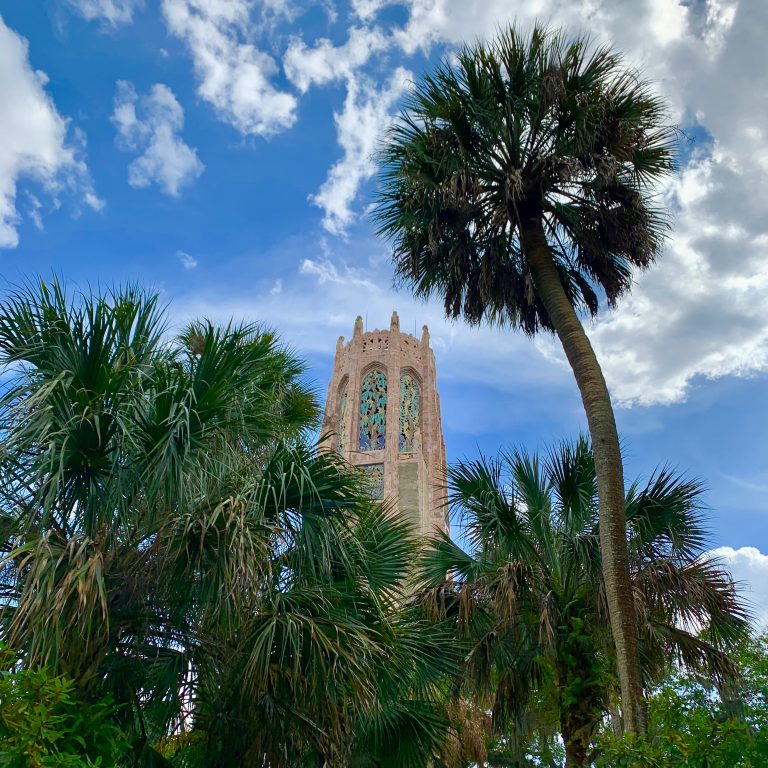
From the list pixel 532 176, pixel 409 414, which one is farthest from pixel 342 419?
pixel 532 176

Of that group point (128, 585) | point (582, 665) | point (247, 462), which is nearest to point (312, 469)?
point (247, 462)

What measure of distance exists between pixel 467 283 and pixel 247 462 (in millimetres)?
4193

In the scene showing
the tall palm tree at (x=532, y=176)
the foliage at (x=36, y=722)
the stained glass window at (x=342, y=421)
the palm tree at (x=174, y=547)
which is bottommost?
the foliage at (x=36, y=722)

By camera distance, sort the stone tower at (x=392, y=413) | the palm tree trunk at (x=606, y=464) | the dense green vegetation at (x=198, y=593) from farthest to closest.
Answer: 1. the stone tower at (x=392, y=413)
2. the palm tree trunk at (x=606, y=464)
3. the dense green vegetation at (x=198, y=593)

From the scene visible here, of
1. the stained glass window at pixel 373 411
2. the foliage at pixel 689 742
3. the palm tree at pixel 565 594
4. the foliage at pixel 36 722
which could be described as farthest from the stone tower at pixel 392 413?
the foliage at pixel 36 722

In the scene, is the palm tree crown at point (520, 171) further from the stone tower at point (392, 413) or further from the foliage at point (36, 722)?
the stone tower at point (392, 413)

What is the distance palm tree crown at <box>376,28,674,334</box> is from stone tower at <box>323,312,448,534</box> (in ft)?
68.7

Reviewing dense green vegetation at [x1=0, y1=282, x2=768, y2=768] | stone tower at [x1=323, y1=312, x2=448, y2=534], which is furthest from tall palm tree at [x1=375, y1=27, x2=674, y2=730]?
stone tower at [x1=323, y1=312, x2=448, y2=534]

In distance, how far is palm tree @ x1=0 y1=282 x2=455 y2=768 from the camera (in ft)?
16.3

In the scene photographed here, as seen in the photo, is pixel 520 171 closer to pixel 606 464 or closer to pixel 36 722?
pixel 606 464

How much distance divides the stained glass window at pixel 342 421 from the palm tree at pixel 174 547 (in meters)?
24.8

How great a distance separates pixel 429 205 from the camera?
8.52m

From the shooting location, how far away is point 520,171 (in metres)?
7.90

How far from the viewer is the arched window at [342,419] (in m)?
31.5
